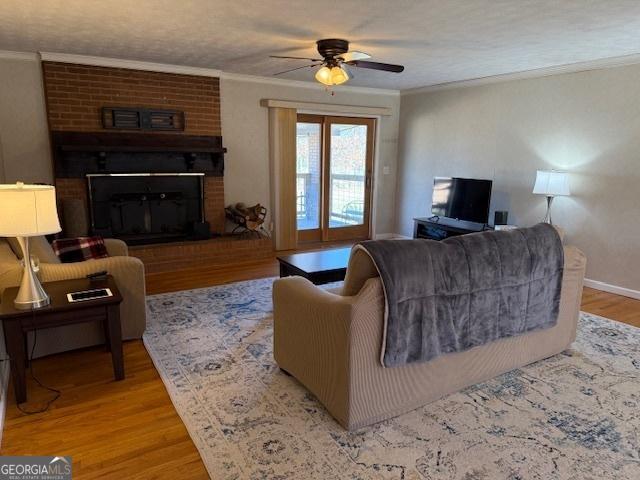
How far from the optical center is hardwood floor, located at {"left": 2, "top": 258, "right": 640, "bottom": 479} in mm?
1977

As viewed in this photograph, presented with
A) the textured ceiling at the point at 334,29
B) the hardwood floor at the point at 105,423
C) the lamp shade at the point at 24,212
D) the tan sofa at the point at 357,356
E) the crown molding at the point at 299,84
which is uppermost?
the crown molding at the point at 299,84

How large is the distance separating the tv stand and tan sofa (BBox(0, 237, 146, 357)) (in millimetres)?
3825

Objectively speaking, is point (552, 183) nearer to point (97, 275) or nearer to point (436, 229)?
point (436, 229)

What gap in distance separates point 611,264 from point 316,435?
390 centimetres

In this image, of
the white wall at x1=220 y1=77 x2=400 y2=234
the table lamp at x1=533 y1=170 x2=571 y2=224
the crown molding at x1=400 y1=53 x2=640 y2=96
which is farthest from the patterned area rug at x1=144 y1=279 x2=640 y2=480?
the white wall at x1=220 y1=77 x2=400 y2=234

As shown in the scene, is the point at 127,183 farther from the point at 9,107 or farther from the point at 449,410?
the point at 449,410

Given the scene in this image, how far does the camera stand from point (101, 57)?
4.59m

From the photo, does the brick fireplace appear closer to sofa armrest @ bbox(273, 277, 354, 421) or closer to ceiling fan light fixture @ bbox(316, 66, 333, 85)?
ceiling fan light fixture @ bbox(316, 66, 333, 85)

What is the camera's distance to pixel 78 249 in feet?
11.7

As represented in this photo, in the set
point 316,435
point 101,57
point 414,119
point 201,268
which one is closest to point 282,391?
point 316,435

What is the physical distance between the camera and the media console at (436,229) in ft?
17.9

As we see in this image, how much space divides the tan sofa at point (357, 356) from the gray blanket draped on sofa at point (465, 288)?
87 millimetres

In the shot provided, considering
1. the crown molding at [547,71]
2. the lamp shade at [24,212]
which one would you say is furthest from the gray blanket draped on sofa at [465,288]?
the crown molding at [547,71]

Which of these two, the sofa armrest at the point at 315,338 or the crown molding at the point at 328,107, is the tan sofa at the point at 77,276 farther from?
the crown molding at the point at 328,107
